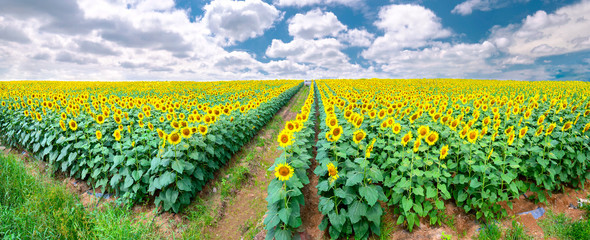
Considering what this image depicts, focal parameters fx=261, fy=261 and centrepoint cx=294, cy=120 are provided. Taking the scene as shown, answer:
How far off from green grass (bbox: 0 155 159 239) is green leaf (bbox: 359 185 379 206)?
3393 millimetres

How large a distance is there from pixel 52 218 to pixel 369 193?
5280 mm

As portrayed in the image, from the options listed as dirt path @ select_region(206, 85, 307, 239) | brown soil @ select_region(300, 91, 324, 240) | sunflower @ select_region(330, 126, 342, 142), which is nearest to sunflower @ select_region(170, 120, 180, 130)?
dirt path @ select_region(206, 85, 307, 239)

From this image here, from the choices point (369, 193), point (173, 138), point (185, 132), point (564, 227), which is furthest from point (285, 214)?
point (564, 227)

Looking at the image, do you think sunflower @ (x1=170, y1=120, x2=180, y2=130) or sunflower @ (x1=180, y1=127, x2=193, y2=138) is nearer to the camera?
sunflower @ (x1=180, y1=127, x2=193, y2=138)

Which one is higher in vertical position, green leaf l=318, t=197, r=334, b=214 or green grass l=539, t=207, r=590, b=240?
green leaf l=318, t=197, r=334, b=214

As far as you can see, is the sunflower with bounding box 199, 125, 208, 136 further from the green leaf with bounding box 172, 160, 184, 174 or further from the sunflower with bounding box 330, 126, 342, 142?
the sunflower with bounding box 330, 126, 342, 142

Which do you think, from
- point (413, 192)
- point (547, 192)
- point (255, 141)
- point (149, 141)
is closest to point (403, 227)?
point (413, 192)

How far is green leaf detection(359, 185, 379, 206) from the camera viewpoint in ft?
11.5

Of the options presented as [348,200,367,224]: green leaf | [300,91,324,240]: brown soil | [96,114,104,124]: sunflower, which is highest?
[96,114,104,124]: sunflower

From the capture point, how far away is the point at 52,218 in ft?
14.6

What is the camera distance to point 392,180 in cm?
419

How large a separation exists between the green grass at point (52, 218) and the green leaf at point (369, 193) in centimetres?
339

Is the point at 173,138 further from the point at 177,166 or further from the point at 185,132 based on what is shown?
the point at 177,166

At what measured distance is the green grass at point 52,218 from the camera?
398cm
